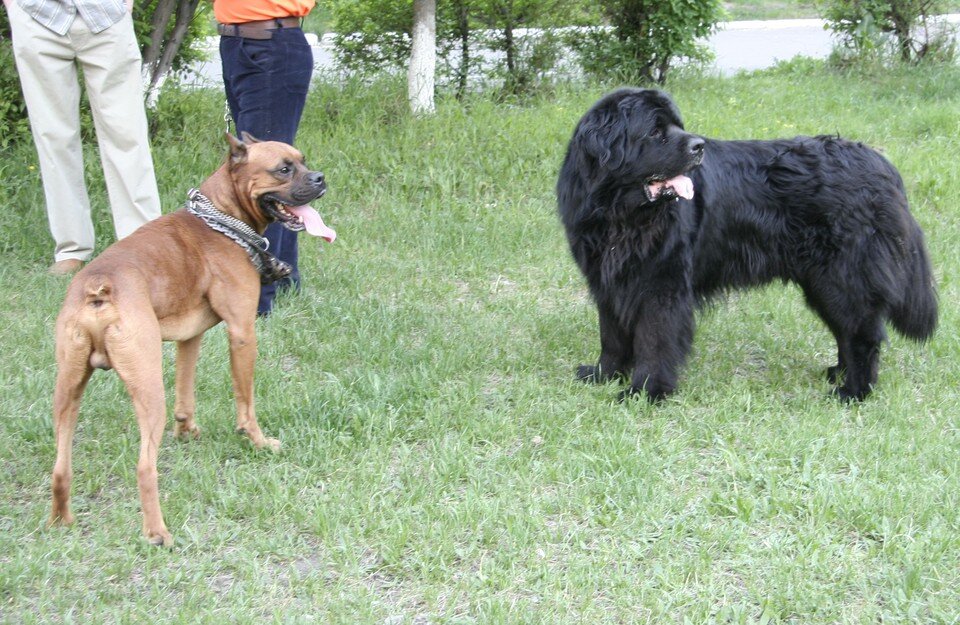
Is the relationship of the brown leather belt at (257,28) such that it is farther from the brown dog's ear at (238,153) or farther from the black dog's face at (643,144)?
the black dog's face at (643,144)

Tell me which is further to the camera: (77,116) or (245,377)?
(77,116)

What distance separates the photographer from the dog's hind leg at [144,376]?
3301 millimetres

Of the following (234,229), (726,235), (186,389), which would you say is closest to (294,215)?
(234,229)

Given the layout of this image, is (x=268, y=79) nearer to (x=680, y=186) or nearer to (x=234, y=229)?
(x=234, y=229)

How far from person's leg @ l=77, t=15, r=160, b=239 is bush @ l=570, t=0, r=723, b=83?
17.3ft

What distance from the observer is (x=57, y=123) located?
629 cm

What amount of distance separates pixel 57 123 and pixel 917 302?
5323 mm

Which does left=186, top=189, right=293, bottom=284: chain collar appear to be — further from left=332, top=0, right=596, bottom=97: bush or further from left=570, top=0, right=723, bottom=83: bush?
left=570, top=0, right=723, bottom=83: bush

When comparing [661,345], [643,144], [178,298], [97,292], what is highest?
[643,144]

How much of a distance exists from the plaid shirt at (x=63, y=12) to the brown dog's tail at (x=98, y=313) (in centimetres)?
326

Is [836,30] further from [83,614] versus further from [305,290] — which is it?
[83,614]

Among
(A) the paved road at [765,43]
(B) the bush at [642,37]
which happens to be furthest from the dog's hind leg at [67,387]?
(A) the paved road at [765,43]

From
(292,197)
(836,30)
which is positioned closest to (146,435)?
(292,197)

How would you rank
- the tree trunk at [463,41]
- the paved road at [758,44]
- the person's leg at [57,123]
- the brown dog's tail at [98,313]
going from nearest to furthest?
1. the brown dog's tail at [98,313]
2. the person's leg at [57,123]
3. the tree trunk at [463,41]
4. the paved road at [758,44]
